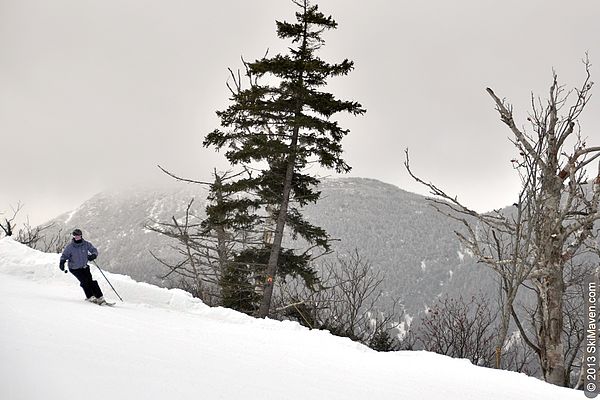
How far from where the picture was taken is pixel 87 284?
34.8 ft

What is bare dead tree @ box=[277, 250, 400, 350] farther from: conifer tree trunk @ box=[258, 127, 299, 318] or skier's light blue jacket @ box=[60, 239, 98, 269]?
skier's light blue jacket @ box=[60, 239, 98, 269]

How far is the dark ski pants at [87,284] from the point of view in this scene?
410 inches

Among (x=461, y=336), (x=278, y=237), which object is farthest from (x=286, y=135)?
(x=461, y=336)

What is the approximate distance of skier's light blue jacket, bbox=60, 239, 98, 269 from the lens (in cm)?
1110

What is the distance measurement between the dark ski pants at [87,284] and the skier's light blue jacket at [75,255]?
14 centimetres

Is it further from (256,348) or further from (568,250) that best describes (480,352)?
(256,348)

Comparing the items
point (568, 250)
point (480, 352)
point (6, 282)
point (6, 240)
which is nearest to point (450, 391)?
point (568, 250)

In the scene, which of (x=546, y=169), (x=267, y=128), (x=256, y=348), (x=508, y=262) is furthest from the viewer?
(x=267, y=128)

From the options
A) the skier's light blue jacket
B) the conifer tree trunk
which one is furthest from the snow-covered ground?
the conifer tree trunk

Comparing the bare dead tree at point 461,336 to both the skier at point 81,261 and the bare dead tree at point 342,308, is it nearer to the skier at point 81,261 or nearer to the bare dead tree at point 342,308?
the bare dead tree at point 342,308

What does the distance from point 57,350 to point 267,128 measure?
38.8ft

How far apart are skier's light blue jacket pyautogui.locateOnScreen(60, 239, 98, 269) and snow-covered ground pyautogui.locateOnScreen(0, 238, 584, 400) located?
1245 millimetres

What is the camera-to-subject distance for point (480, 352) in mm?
24141

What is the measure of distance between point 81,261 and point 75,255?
22cm
